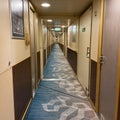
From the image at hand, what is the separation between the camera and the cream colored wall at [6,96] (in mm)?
1613

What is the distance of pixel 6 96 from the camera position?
175 cm

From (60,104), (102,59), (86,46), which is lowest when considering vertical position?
(60,104)

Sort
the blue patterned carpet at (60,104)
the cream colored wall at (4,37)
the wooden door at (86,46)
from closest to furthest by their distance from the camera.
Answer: the cream colored wall at (4,37)
the blue patterned carpet at (60,104)
the wooden door at (86,46)

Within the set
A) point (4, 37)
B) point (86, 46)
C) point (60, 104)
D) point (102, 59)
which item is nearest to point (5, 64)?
point (4, 37)

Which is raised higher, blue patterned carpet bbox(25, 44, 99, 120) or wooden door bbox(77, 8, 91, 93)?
wooden door bbox(77, 8, 91, 93)

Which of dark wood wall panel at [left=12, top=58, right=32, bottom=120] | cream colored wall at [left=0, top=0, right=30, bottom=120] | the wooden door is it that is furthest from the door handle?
cream colored wall at [left=0, top=0, right=30, bottom=120]

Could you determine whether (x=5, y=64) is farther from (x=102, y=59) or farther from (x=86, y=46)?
(x=86, y=46)

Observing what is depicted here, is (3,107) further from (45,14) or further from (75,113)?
(45,14)

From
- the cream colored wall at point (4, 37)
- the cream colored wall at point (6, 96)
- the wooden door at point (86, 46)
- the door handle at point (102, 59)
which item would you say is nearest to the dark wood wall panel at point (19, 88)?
the cream colored wall at point (6, 96)

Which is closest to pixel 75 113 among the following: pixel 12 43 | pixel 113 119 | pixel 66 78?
pixel 113 119

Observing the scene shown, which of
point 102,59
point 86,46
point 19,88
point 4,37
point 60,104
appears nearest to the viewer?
point 4,37

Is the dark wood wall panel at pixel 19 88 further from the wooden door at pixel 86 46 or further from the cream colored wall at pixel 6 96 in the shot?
the wooden door at pixel 86 46

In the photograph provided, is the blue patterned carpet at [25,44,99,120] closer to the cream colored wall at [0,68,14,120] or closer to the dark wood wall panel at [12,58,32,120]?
the dark wood wall panel at [12,58,32,120]

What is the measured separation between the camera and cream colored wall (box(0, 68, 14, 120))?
1.61 metres
